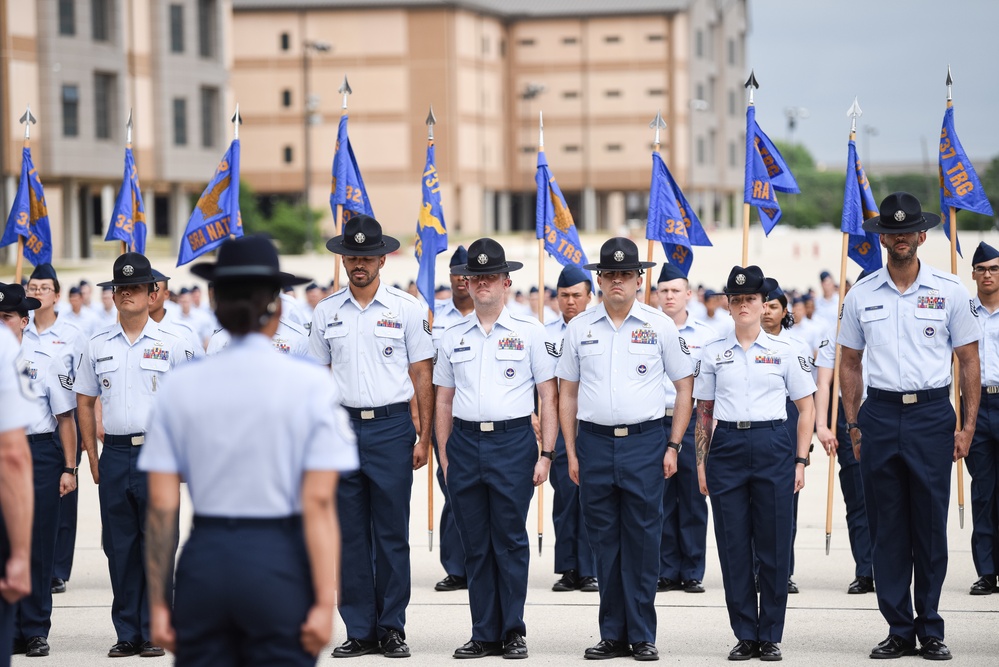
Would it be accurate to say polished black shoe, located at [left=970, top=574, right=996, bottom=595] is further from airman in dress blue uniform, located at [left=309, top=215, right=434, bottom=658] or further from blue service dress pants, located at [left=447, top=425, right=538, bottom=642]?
airman in dress blue uniform, located at [left=309, top=215, right=434, bottom=658]

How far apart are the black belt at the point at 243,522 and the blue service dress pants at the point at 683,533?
253 inches

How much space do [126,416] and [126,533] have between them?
746mm

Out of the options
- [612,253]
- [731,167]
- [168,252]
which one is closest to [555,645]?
[612,253]

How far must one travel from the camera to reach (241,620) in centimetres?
439

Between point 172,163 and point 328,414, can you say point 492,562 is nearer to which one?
point 328,414

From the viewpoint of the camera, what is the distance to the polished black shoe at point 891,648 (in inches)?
316

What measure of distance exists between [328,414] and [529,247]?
5460 cm

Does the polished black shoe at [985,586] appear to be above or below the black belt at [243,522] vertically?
below

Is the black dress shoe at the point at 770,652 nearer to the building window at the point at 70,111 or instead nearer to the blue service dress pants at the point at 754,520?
the blue service dress pants at the point at 754,520

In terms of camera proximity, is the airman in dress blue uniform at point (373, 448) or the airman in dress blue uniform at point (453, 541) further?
the airman in dress blue uniform at point (453, 541)

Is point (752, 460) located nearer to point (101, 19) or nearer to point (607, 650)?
point (607, 650)

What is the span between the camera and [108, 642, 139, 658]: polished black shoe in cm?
842

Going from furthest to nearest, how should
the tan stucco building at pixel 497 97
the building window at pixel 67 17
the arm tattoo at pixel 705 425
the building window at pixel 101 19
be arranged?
the tan stucco building at pixel 497 97, the building window at pixel 101 19, the building window at pixel 67 17, the arm tattoo at pixel 705 425

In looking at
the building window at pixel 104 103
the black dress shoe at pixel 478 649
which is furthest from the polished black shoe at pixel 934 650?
the building window at pixel 104 103
